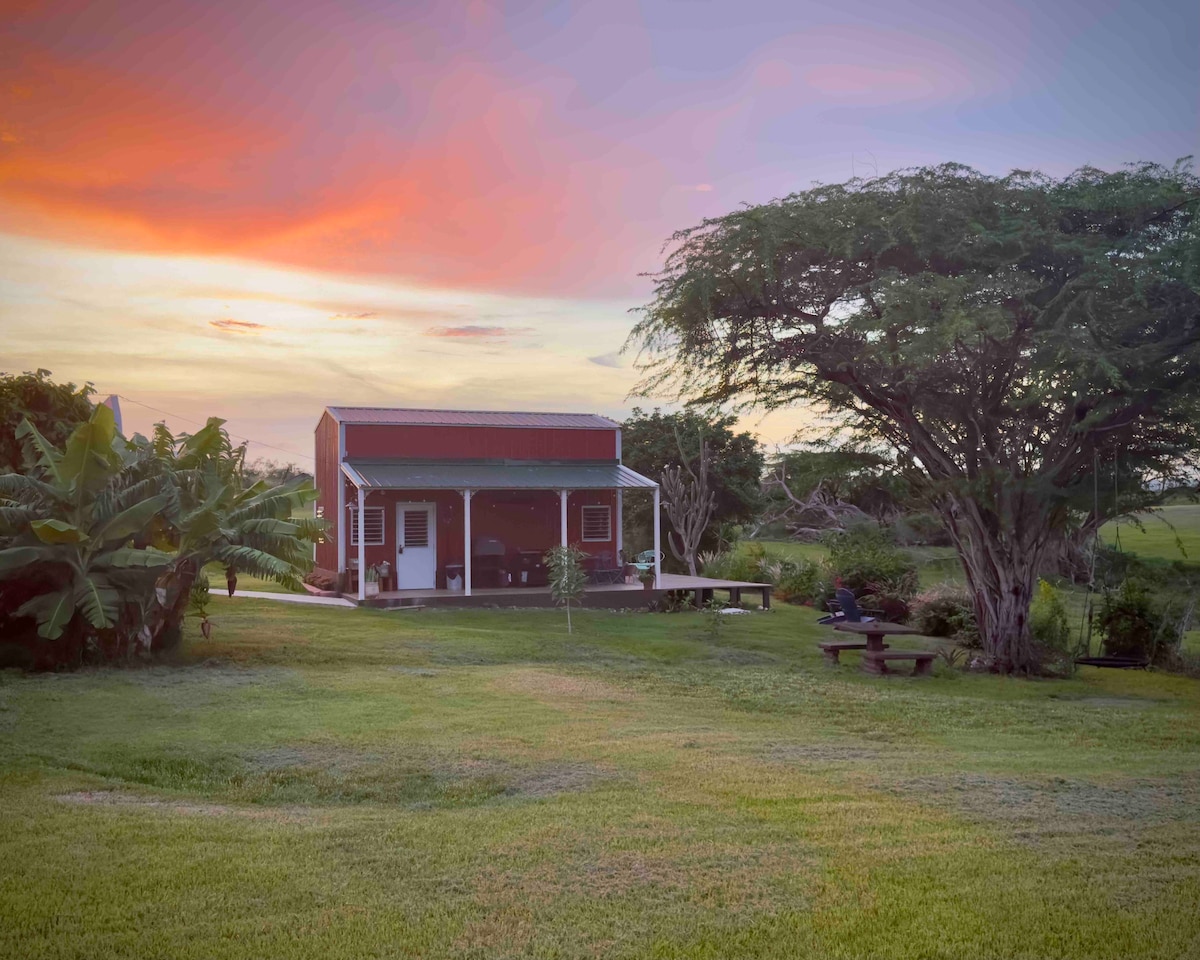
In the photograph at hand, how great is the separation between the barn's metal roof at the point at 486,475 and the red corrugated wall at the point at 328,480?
131 cm

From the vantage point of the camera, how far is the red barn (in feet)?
85.4

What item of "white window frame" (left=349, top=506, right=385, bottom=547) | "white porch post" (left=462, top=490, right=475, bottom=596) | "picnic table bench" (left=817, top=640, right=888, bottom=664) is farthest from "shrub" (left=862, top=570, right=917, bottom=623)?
"white window frame" (left=349, top=506, right=385, bottom=547)

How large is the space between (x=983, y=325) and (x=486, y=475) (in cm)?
1421

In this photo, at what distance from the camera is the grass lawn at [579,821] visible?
15.7ft

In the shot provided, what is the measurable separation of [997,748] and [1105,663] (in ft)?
25.8

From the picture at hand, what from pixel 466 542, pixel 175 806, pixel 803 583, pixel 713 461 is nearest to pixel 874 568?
pixel 803 583

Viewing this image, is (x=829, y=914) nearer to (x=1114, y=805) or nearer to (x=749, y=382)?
(x=1114, y=805)

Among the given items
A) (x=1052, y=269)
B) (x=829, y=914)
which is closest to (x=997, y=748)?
(x=829, y=914)

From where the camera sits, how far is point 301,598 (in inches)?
993

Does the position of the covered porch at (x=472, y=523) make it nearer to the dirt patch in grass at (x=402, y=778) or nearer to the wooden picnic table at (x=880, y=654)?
the wooden picnic table at (x=880, y=654)

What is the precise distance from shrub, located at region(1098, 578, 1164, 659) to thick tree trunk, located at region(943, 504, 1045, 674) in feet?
9.35

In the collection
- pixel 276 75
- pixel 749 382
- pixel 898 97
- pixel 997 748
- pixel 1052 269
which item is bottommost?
pixel 997 748

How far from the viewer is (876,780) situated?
8.01 m

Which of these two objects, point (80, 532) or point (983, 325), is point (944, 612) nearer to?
point (983, 325)
